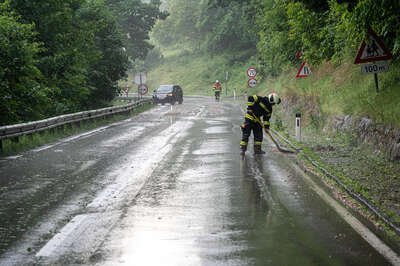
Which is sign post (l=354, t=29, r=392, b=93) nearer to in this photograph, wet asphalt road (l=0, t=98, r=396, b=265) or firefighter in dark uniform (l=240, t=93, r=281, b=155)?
wet asphalt road (l=0, t=98, r=396, b=265)

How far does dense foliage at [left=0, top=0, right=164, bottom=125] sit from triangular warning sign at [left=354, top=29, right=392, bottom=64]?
36.2 feet

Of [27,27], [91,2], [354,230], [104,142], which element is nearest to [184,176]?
[354,230]

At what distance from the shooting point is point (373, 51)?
10445 mm

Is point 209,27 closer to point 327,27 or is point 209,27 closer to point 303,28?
point 303,28

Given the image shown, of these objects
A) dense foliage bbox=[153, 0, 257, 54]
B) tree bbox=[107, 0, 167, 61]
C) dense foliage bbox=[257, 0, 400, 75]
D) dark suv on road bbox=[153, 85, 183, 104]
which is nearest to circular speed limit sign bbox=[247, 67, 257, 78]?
dense foliage bbox=[257, 0, 400, 75]

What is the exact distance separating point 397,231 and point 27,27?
15.6 m

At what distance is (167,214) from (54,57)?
63.1 ft

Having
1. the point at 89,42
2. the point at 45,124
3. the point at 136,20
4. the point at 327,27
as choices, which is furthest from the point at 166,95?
the point at 327,27

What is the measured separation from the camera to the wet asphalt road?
5.52 metres

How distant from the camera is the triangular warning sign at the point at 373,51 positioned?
33.6 ft

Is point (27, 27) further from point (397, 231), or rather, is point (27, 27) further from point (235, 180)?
point (397, 231)

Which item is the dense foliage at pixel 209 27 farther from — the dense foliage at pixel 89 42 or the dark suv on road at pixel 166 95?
the dense foliage at pixel 89 42

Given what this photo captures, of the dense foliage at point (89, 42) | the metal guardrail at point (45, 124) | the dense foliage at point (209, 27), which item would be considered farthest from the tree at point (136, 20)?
the metal guardrail at point (45, 124)

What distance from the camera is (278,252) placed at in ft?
18.3
